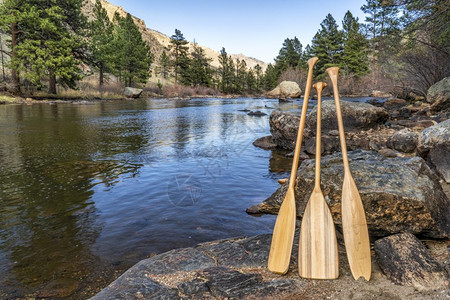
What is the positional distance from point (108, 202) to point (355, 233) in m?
4.17

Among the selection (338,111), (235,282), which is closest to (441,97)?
(338,111)

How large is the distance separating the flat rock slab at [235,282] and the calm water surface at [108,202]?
78 cm

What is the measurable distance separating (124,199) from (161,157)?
350 centimetres

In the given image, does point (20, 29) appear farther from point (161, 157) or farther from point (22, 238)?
point (22, 238)

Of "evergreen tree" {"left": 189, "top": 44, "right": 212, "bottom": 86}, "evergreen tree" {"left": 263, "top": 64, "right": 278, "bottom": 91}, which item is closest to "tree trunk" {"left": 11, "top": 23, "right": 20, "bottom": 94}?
"evergreen tree" {"left": 189, "top": 44, "right": 212, "bottom": 86}

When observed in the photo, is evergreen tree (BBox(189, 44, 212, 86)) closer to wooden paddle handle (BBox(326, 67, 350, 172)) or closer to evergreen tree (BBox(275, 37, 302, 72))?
evergreen tree (BBox(275, 37, 302, 72))

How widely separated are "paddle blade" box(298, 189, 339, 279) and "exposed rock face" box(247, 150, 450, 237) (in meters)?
0.60

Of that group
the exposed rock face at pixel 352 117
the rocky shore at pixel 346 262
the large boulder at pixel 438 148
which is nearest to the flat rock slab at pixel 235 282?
the rocky shore at pixel 346 262

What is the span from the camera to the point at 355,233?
257cm

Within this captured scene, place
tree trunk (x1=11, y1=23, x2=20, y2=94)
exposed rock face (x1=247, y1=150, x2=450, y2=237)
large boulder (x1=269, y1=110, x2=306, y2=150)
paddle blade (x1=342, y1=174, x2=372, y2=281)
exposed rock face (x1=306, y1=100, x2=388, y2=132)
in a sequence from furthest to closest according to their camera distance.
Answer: tree trunk (x1=11, y1=23, x2=20, y2=94) → exposed rock face (x1=306, y1=100, x2=388, y2=132) → large boulder (x1=269, y1=110, x2=306, y2=150) → exposed rock face (x1=247, y1=150, x2=450, y2=237) → paddle blade (x1=342, y1=174, x2=372, y2=281)

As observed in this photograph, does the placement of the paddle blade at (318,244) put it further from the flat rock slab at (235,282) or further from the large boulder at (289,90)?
the large boulder at (289,90)

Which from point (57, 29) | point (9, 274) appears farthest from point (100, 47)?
point (9, 274)

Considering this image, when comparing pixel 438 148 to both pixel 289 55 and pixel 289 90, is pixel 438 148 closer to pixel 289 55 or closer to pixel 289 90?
pixel 289 90

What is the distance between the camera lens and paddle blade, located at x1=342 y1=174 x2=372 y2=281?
2395mm
